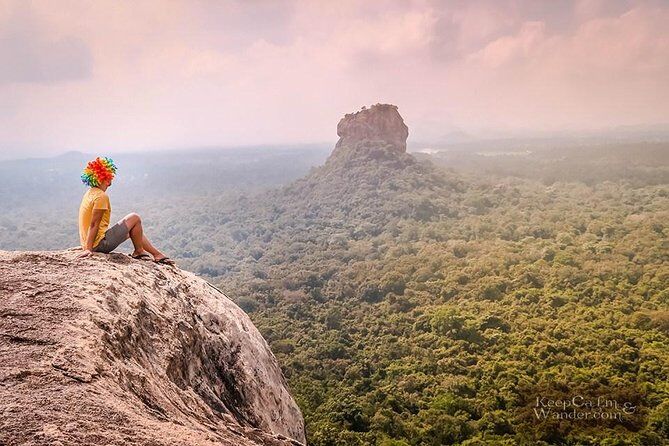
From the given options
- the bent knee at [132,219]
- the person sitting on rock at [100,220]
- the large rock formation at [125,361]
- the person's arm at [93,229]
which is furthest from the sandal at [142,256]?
the person's arm at [93,229]

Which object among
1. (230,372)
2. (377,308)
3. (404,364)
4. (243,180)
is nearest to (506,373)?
(404,364)

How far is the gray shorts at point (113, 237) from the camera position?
17.4ft

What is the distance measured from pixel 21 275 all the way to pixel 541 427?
2043cm

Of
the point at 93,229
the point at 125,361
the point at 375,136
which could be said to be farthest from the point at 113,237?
the point at 375,136

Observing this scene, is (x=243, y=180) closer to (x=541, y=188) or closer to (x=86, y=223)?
(x=541, y=188)

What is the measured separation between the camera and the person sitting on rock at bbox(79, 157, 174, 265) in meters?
5.14

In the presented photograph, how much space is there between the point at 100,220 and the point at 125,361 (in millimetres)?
2239

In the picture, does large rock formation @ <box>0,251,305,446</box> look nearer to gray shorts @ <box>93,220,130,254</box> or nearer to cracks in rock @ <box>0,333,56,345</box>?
cracks in rock @ <box>0,333,56,345</box>

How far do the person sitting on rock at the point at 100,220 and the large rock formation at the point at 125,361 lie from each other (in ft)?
0.83

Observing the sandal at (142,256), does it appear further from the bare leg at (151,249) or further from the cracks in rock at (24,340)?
the cracks in rock at (24,340)

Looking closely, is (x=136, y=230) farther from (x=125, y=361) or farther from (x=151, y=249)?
(x=125, y=361)

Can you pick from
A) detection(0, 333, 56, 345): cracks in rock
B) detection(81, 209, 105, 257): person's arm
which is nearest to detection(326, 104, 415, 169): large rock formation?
detection(81, 209, 105, 257): person's arm

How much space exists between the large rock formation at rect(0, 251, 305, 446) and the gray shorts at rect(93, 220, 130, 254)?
209mm

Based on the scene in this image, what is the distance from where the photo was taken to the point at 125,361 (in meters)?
3.60
